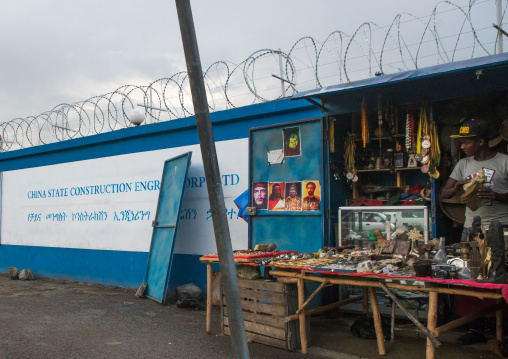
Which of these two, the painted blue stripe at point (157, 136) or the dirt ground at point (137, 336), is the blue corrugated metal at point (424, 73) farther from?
the dirt ground at point (137, 336)

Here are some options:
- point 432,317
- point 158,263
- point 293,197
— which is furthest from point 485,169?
point 158,263

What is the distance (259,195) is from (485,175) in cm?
298

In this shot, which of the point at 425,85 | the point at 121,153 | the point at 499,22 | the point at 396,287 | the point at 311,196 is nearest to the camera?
the point at 396,287

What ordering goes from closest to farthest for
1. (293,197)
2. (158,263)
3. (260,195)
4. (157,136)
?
(293,197) → (260,195) → (158,263) → (157,136)

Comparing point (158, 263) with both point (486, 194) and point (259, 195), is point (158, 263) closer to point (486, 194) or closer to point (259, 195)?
point (259, 195)

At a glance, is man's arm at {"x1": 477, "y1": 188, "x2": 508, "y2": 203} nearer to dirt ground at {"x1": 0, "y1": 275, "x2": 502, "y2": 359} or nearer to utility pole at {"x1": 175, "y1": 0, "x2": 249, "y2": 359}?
dirt ground at {"x1": 0, "y1": 275, "x2": 502, "y2": 359}

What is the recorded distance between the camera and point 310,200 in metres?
6.29

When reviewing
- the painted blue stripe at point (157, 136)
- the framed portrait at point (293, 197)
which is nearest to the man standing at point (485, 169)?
the framed portrait at point (293, 197)

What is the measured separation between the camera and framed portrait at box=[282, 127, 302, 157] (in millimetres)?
6449

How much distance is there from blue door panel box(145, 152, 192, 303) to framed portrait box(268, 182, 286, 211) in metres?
1.71

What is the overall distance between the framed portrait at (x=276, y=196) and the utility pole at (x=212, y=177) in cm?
359

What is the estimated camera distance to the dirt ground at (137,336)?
16.1ft

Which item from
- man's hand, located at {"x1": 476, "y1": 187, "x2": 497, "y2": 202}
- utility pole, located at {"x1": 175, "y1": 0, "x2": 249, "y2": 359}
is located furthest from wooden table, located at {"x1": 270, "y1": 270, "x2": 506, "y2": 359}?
utility pole, located at {"x1": 175, "y1": 0, "x2": 249, "y2": 359}

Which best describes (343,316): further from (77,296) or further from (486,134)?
(77,296)
